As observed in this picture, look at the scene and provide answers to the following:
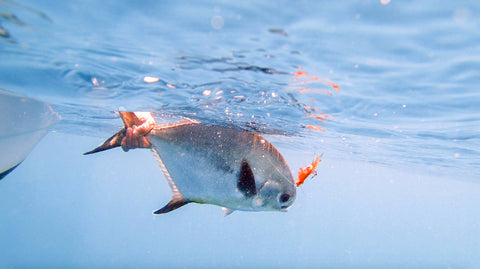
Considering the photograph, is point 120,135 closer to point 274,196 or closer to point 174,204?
point 174,204

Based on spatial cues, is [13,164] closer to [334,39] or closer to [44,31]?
[44,31]

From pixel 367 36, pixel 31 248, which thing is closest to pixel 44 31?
pixel 367 36

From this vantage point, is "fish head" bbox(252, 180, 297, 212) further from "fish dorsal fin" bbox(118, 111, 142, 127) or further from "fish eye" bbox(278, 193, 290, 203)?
"fish dorsal fin" bbox(118, 111, 142, 127)

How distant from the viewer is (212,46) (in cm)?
586

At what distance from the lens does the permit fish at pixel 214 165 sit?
9.57 feet

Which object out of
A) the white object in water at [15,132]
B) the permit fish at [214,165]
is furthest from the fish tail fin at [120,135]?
the white object in water at [15,132]

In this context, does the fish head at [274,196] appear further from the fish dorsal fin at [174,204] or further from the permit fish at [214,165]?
the fish dorsal fin at [174,204]

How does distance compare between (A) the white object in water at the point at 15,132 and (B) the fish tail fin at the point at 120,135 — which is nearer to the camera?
(B) the fish tail fin at the point at 120,135

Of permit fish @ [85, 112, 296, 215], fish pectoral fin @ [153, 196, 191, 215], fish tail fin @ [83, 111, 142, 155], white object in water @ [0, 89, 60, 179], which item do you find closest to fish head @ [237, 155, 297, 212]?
permit fish @ [85, 112, 296, 215]

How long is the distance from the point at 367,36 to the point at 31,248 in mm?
83394

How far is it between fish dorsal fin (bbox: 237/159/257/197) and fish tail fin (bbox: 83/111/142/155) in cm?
151

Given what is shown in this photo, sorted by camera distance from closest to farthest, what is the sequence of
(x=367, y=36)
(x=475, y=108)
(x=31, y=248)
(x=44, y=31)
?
(x=367, y=36), (x=44, y=31), (x=475, y=108), (x=31, y=248)

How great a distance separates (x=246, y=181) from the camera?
9.10ft

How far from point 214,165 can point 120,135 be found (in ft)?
3.91
